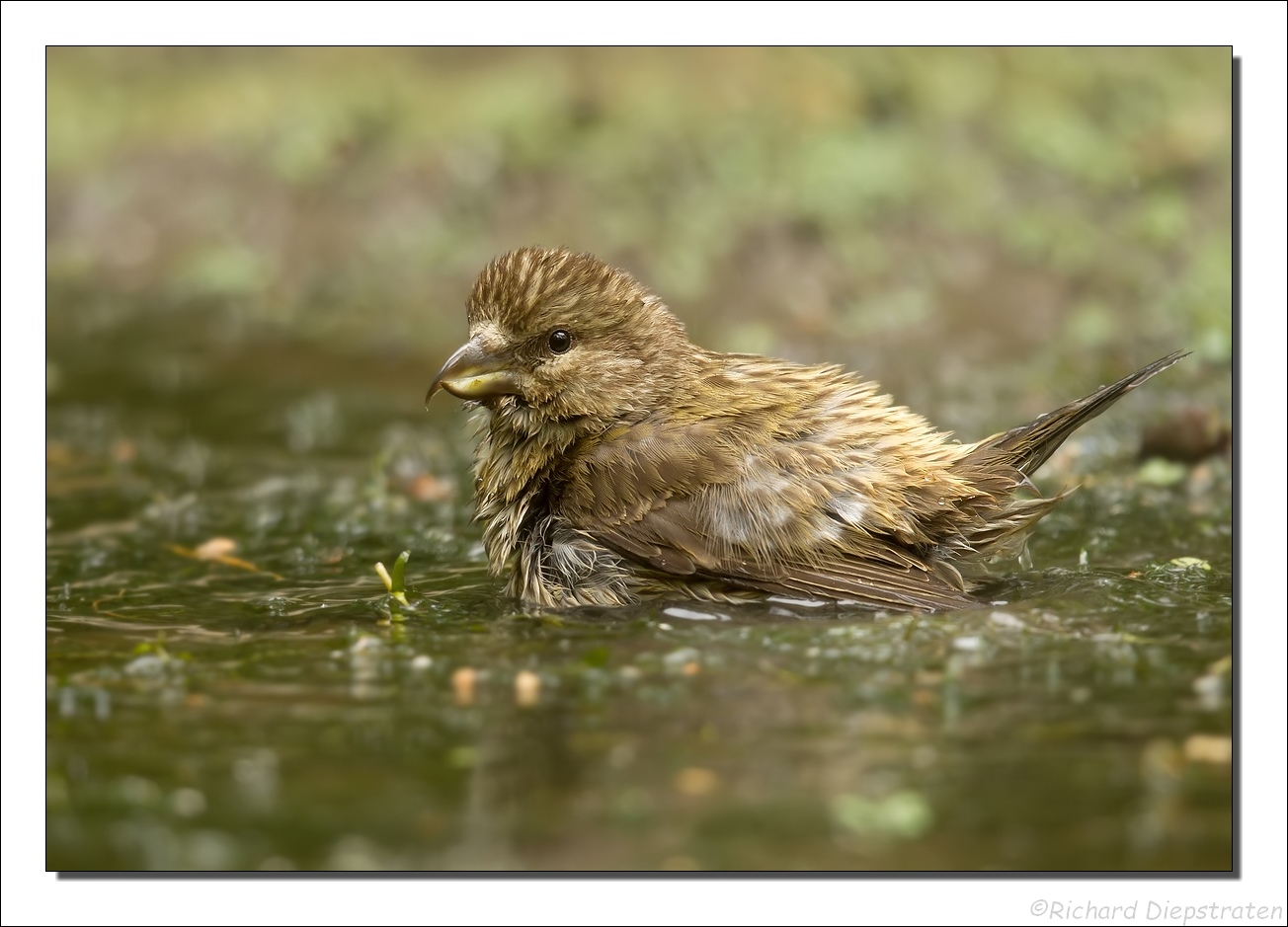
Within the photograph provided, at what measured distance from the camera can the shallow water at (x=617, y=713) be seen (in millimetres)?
4172

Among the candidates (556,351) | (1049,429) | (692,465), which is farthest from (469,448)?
(1049,429)

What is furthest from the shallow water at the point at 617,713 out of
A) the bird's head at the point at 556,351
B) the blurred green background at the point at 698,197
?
the blurred green background at the point at 698,197

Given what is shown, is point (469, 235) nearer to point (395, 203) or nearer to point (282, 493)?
point (395, 203)

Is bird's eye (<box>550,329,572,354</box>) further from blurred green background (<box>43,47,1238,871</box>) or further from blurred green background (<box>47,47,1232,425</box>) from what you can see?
blurred green background (<box>47,47,1232,425</box>)

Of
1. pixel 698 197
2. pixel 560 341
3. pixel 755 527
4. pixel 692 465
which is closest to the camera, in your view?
pixel 755 527

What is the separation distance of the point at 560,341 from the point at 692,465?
778mm

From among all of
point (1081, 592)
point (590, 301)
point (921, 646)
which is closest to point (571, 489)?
point (590, 301)

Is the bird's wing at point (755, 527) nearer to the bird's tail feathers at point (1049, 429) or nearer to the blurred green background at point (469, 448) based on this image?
the blurred green background at point (469, 448)

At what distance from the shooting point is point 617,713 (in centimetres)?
495

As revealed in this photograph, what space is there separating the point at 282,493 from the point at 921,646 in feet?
13.3

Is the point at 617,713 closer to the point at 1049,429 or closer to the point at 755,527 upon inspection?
the point at 755,527

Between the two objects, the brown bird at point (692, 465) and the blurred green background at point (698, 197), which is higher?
the blurred green background at point (698, 197)

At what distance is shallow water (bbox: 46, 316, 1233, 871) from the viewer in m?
4.17

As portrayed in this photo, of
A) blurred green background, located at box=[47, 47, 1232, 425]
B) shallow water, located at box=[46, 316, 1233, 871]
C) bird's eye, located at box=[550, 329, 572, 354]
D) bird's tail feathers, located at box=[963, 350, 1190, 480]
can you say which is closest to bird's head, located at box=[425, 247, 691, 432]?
bird's eye, located at box=[550, 329, 572, 354]
